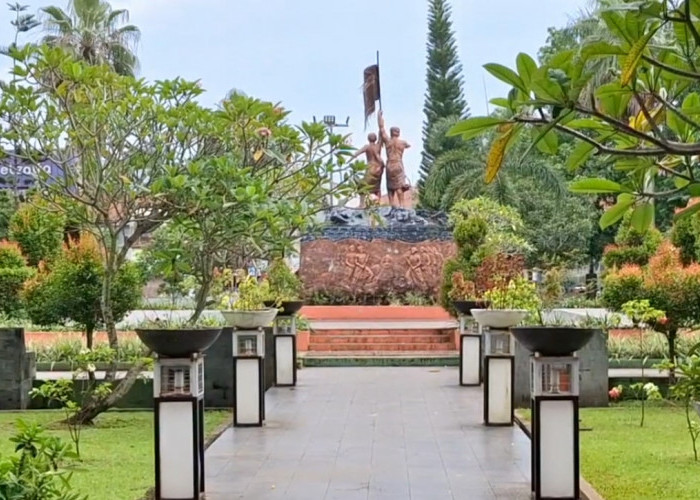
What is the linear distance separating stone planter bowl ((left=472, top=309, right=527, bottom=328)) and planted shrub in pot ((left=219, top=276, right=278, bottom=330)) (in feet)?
6.00

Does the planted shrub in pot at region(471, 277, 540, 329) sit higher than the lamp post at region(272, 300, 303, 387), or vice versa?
the planted shrub in pot at region(471, 277, 540, 329)

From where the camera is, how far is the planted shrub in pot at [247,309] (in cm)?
742

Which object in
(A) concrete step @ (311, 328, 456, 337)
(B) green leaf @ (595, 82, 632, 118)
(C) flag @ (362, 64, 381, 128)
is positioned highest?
(C) flag @ (362, 64, 381, 128)

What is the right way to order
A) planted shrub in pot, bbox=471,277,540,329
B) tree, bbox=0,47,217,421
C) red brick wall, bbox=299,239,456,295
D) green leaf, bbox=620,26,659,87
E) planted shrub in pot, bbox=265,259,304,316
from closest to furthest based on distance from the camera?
green leaf, bbox=620,26,659,87
tree, bbox=0,47,217,421
planted shrub in pot, bbox=471,277,540,329
planted shrub in pot, bbox=265,259,304,316
red brick wall, bbox=299,239,456,295

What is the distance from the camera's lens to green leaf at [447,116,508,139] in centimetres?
161

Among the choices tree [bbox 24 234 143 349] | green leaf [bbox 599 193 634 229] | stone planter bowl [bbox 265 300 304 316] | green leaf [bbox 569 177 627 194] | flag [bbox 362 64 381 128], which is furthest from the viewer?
flag [bbox 362 64 381 128]

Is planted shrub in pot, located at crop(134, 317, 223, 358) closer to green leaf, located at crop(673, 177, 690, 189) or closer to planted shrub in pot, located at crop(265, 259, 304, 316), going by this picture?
green leaf, located at crop(673, 177, 690, 189)

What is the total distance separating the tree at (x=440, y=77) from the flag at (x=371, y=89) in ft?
22.0


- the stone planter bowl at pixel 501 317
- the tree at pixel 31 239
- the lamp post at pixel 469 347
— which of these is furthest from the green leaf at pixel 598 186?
the tree at pixel 31 239

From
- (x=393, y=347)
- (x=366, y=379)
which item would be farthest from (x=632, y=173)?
(x=393, y=347)

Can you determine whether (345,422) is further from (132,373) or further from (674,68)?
(674,68)

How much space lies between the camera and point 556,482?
4.65 metres

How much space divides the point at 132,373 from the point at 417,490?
292cm

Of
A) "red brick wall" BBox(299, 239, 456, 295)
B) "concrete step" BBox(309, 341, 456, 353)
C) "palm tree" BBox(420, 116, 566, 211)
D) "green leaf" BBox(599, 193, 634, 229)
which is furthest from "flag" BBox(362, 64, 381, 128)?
"green leaf" BBox(599, 193, 634, 229)
